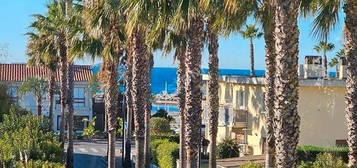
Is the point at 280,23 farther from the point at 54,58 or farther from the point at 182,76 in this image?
the point at 54,58

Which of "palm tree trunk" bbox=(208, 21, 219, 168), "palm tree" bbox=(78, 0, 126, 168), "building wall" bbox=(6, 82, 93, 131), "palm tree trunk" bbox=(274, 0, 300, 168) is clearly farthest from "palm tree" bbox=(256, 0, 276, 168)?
"building wall" bbox=(6, 82, 93, 131)

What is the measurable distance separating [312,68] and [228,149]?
6.67 m

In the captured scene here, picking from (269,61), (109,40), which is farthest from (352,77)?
(109,40)

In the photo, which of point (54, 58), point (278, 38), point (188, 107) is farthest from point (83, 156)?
point (278, 38)

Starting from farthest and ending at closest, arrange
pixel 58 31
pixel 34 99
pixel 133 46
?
pixel 34 99
pixel 58 31
pixel 133 46

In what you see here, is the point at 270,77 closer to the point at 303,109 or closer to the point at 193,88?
the point at 193,88

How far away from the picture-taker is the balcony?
36.6m

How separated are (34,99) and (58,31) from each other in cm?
3590

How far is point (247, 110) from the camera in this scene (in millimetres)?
36344

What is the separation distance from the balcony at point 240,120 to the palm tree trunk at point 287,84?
979 inches

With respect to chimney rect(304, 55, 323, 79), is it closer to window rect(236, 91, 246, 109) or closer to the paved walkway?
window rect(236, 91, 246, 109)

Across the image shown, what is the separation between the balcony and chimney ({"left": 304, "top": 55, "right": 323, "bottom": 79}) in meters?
4.99

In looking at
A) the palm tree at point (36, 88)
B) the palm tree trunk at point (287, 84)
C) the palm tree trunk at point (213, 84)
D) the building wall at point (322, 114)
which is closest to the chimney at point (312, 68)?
the building wall at point (322, 114)

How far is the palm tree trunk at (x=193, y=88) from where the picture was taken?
16.3 metres
